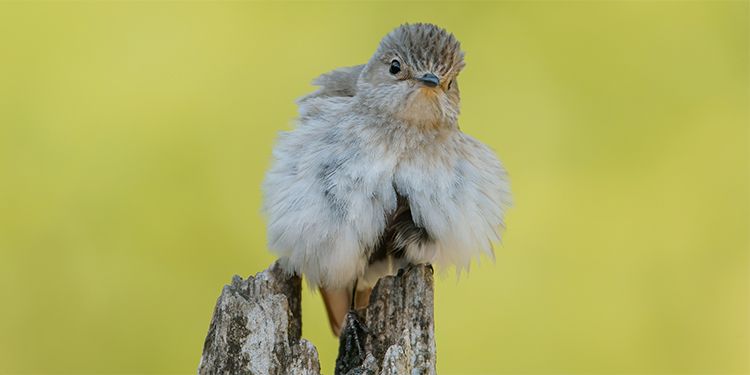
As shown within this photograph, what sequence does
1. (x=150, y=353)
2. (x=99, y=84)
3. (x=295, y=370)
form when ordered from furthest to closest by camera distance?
(x=99, y=84) → (x=150, y=353) → (x=295, y=370)

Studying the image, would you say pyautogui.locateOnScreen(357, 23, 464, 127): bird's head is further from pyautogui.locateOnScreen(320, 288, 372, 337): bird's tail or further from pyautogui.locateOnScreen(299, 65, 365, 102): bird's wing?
pyautogui.locateOnScreen(320, 288, 372, 337): bird's tail

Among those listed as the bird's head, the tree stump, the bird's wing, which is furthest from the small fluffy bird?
the tree stump

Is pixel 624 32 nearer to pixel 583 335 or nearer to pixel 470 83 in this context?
pixel 470 83

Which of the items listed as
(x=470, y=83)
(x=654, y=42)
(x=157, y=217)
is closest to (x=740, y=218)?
(x=654, y=42)

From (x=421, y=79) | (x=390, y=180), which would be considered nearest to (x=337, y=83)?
(x=421, y=79)

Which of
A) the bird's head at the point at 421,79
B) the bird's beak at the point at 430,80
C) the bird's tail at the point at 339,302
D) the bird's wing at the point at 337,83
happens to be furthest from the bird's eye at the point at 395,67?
the bird's tail at the point at 339,302

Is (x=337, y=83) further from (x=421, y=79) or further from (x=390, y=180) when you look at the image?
(x=390, y=180)
